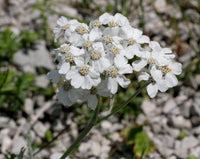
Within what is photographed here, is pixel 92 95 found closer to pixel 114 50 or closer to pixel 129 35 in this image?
pixel 114 50

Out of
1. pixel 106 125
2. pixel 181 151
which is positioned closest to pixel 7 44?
pixel 106 125

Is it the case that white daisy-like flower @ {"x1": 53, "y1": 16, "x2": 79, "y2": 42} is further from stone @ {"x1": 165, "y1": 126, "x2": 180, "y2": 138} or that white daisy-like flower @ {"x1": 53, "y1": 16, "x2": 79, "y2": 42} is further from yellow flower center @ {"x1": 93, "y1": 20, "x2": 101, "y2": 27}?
stone @ {"x1": 165, "y1": 126, "x2": 180, "y2": 138}

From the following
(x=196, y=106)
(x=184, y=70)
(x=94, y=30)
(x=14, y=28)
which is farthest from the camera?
(x=14, y=28)

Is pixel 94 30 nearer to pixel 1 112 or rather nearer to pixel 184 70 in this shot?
pixel 1 112

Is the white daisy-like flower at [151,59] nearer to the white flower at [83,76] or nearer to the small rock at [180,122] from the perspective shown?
the white flower at [83,76]

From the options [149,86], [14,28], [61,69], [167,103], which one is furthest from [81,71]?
[14,28]

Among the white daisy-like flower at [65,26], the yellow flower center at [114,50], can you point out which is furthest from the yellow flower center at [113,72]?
the white daisy-like flower at [65,26]

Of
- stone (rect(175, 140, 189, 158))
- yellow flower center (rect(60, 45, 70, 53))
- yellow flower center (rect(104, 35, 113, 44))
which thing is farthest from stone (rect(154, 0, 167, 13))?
yellow flower center (rect(60, 45, 70, 53))
